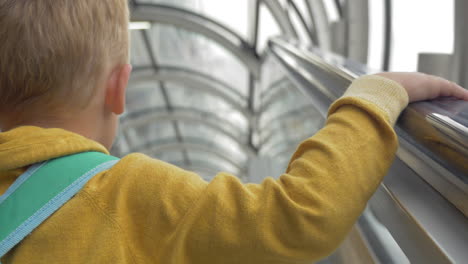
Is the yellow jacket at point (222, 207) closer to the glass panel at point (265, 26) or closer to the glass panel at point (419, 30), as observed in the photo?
the glass panel at point (419, 30)

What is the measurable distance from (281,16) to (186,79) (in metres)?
6.37

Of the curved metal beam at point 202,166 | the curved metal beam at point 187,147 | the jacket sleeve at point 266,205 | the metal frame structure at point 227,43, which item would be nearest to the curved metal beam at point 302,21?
the metal frame structure at point 227,43

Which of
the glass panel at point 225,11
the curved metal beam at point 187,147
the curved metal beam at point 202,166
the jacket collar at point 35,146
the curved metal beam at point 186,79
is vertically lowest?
the curved metal beam at point 202,166

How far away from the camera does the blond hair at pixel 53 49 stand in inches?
52.3

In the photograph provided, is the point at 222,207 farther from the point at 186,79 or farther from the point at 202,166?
the point at 202,166

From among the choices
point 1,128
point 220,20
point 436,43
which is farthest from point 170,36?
point 1,128

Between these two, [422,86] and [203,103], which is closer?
[422,86]

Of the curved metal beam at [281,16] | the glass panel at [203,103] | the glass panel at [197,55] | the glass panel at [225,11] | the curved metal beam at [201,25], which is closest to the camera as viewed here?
the curved metal beam at [281,16]

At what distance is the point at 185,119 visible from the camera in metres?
22.1

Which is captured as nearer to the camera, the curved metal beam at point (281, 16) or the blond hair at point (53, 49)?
the blond hair at point (53, 49)

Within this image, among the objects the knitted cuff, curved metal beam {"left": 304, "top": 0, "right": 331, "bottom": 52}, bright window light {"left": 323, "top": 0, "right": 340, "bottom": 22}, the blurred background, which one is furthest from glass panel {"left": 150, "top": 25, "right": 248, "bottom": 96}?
the knitted cuff

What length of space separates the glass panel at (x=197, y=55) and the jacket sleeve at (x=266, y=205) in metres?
16.1

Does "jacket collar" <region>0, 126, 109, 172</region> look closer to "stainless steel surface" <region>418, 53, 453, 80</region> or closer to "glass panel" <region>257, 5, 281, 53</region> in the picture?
"stainless steel surface" <region>418, 53, 453, 80</region>

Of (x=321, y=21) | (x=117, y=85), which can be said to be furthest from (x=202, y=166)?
(x=117, y=85)
